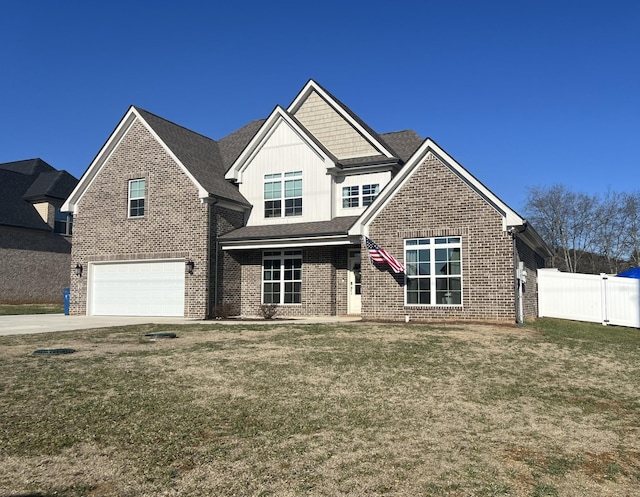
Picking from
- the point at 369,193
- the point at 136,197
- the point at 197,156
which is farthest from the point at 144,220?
the point at 369,193

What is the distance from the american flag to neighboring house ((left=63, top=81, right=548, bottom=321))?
269mm

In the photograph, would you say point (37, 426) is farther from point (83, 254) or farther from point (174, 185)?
point (83, 254)

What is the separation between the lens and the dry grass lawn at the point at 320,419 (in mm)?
4609

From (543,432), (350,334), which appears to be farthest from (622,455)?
(350,334)

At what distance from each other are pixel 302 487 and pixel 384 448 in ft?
4.25

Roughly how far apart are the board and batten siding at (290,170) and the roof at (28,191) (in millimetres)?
17109

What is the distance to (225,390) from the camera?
25.5 ft

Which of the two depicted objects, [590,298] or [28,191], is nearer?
[590,298]

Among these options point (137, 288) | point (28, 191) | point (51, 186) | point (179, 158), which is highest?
point (51, 186)

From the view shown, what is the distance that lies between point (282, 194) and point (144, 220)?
580 centimetres

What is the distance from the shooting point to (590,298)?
19.6m

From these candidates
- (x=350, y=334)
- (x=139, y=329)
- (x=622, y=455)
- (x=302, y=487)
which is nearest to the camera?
(x=302, y=487)

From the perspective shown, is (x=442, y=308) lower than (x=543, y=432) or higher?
higher

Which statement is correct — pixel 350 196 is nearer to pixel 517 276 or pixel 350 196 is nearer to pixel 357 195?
pixel 357 195
